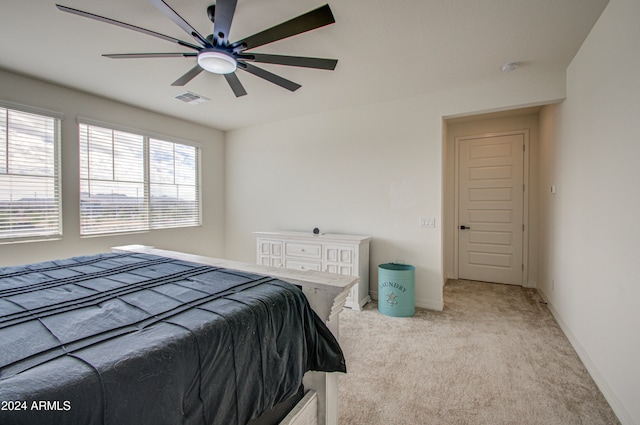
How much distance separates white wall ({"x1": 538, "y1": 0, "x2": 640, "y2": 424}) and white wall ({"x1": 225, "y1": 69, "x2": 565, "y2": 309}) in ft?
2.52

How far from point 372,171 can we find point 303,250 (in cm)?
141

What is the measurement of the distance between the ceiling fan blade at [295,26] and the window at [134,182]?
2.79 m

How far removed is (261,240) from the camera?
4184 millimetres

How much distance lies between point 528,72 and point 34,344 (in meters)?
4.01

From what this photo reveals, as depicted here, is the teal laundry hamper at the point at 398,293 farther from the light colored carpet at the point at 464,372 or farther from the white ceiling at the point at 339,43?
the white ceiling at the point at 339,43

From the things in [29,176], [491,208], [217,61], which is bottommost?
[491,208]

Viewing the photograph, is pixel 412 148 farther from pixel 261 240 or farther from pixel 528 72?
pixel 261 240

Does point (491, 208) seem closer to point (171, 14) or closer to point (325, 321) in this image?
point (325, 321)

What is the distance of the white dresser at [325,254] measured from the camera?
3535mm

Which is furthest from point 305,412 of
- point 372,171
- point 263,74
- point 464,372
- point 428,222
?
point 372,171

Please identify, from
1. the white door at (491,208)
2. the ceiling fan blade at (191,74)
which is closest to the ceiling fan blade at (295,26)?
the ceiling fan blade at (191,74)

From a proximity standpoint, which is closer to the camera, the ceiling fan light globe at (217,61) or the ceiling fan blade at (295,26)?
the ceiling fan blade at (295,26)

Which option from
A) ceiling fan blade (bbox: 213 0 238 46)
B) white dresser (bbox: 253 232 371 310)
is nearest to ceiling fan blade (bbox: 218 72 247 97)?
ceiling fan blade (bbox: 213 0 238 46)

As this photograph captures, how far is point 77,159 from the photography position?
3365mm
